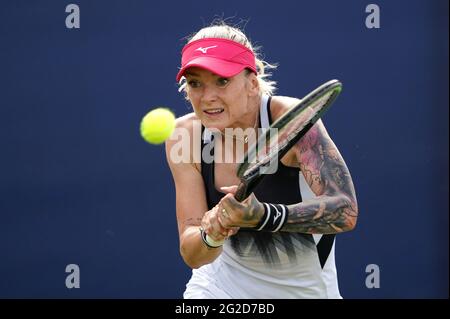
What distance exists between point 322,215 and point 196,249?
1.60ft

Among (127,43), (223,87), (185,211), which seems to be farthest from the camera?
(127,43)

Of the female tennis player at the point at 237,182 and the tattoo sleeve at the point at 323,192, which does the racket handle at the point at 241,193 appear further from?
the tattoo sleeve at the point at 323,192

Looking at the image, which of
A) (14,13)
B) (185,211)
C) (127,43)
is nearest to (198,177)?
(185,211)

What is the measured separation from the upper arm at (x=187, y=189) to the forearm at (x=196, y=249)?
0.17 ft

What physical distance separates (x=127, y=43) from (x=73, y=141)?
1.93 feet

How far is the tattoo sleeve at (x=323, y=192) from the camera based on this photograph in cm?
270

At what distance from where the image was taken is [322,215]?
2719 millimetres

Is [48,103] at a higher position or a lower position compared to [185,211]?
higher

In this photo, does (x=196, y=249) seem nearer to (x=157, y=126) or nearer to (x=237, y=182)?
(x=237, y=182)

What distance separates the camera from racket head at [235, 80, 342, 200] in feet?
8.27

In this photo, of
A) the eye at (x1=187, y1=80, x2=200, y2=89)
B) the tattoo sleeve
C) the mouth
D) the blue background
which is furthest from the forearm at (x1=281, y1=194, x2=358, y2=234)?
the blue background

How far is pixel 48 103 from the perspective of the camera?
452cm

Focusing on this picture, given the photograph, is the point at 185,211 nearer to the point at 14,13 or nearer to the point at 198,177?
the point at 198,177

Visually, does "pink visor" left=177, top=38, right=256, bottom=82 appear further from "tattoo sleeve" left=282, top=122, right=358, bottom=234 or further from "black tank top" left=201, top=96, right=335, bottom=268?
"tattoo sleeve" left=282, top=122, right=358, bottom=234
